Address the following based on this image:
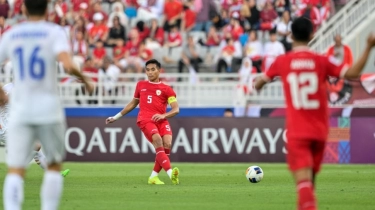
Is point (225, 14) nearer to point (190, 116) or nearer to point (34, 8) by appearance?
point (190, 116)

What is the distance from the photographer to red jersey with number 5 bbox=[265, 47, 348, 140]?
10156 mm

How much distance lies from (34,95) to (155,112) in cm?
829

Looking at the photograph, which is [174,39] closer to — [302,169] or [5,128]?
[5,128]

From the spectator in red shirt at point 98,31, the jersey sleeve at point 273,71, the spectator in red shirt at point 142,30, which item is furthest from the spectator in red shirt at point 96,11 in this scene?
the jersey sleeve at point 273,71

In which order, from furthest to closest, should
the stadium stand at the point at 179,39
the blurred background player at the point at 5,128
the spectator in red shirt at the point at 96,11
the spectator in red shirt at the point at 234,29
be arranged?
the spectator in red shirt at the point at 96,11
the spectator in red shirt at the point at 234,29
the stadium stand at the point at 179,39
the blurred background player at the point at 5,128

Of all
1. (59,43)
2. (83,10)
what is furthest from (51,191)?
(83,10)

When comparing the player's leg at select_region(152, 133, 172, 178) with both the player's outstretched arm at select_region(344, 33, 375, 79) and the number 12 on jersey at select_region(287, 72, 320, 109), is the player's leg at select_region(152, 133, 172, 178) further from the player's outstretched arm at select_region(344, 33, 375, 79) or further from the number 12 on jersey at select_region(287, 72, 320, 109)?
the player's outstretched arm at select_region(344, 33, 375, 79)

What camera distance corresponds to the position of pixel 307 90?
1016 centimetres

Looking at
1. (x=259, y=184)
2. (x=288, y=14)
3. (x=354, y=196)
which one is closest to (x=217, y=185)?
(x=259, y=184)

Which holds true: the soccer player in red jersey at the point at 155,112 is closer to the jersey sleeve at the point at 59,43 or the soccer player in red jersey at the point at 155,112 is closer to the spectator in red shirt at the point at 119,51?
the jersey sleeve at the point at 59,43

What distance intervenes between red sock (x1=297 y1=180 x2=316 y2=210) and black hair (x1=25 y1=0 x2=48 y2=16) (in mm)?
3043

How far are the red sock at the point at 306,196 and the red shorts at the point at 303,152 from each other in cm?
18

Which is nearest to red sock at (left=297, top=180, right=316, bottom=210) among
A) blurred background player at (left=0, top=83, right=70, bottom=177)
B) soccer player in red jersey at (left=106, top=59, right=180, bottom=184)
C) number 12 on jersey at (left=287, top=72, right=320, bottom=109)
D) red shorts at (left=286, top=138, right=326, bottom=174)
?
red shorts at (left=286, top=138, right=326, bottom=174)

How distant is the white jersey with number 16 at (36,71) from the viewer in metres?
9.67
